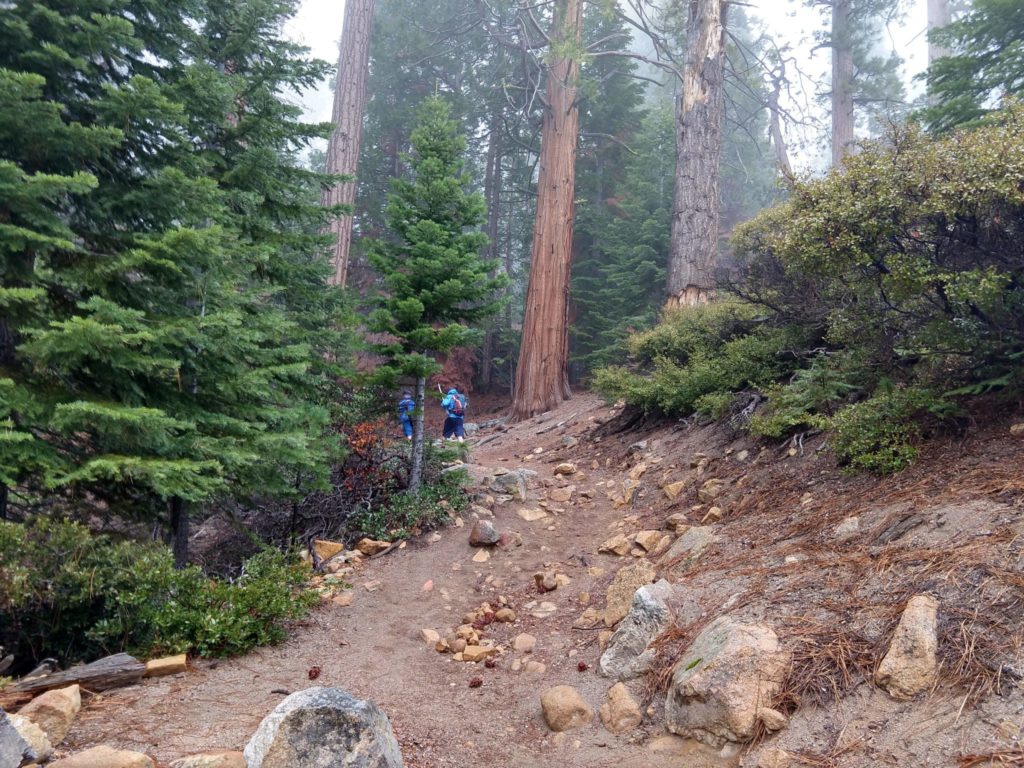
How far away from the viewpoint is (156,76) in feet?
18.9

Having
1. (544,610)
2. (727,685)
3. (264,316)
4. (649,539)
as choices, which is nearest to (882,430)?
(649,539)

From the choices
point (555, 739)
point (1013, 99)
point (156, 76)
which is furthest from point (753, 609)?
point (156, 76)

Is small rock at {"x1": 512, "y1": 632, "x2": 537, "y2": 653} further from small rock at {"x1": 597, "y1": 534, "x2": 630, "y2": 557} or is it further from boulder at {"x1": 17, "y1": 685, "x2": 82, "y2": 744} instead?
boulder at {"x1": 17, "y1": 685, "x2": 82, "y2": 744}

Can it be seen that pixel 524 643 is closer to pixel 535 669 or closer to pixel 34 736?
pixel 535 669

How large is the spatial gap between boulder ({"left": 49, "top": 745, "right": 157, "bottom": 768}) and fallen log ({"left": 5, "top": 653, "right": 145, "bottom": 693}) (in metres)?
1.04

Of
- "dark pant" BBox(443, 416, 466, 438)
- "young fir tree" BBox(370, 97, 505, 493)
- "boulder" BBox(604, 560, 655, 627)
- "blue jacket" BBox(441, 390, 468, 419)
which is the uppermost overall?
"young fir tree" BBox(370, 97, 505, 493)

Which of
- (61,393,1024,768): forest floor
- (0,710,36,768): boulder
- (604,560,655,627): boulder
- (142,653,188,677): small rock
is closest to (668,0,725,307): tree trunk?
(61,393,1024,768): forest floor

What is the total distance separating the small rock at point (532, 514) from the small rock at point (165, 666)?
405cm

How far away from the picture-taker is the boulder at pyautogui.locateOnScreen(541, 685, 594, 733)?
3.52 meters

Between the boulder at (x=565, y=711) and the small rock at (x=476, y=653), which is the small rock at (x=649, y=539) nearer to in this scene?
the small rock at (x=476, y=653)

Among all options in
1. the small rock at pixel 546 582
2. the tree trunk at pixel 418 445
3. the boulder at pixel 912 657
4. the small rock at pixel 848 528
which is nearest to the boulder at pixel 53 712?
the small rock at pixel 546 582

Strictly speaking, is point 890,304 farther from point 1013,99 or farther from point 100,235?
point 100,235

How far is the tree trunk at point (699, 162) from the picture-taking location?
488 inches

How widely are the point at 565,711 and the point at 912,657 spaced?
5.84 ft
